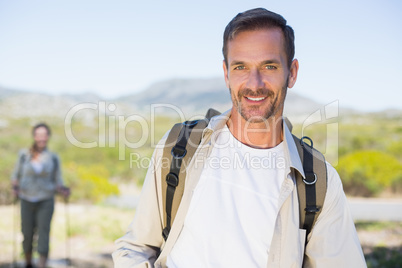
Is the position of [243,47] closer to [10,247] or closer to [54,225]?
[10,247]

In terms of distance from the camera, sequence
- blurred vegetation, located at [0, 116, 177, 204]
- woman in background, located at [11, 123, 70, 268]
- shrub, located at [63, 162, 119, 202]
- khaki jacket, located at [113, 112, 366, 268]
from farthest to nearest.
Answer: blurred vegetation, located at [0, 116, 177, 204] < shrub, located at [63, 162, 119, 202] < woman in background, located at [11, 123, 70, 268] < khaki jacket, located at [113, 112, 366, 268]

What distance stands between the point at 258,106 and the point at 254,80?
117mm

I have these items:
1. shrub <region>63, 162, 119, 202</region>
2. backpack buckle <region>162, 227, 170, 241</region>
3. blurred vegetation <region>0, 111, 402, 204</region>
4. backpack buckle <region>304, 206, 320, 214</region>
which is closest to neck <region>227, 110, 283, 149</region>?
backpack buckle <region>304, 206, 320, 214</region>

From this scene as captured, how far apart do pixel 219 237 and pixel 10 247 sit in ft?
25.0

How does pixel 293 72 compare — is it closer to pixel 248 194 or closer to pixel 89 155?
pixel 248 194

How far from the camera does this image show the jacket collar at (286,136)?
153cm

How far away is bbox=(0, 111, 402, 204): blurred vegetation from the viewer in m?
13.3

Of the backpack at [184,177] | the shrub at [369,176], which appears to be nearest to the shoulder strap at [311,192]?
the backpack at [184,177]

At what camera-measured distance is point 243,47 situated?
64.3 inches

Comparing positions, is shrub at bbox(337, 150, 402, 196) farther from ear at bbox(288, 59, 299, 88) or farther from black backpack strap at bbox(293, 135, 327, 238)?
black backpack strap at bbox(293, 135, 327, 238)

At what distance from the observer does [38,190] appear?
549cm

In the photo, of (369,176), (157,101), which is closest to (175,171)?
(369,176)

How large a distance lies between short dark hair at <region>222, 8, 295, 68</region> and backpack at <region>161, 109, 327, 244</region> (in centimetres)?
45

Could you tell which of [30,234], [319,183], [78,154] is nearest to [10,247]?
[30,234]
